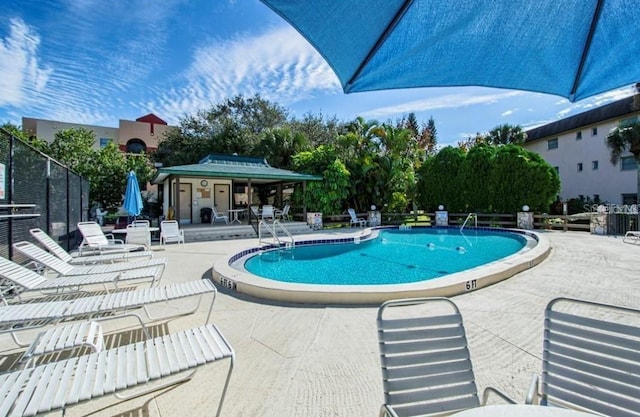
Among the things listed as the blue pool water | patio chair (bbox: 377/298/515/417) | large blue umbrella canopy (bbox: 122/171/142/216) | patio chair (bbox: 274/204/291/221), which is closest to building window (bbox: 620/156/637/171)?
the blue pool water

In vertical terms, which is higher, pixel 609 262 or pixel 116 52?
pixel 116 52

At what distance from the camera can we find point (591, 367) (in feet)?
5.76

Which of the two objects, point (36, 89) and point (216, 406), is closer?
point (216, 406)

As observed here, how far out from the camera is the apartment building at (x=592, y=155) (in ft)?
74.6

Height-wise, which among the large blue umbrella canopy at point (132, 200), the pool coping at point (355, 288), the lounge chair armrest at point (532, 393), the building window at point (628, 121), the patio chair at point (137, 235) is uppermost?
the building window at point (628, 121)

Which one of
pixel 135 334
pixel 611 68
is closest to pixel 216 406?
pixel 135 334

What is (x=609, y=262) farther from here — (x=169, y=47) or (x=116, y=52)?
(x=116, y=52)

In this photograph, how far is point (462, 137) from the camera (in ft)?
106

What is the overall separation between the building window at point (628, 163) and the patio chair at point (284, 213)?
2432 cm

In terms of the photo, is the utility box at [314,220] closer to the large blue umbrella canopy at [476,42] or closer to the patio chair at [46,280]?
the patio chair at [46,280]

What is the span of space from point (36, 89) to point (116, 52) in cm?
624

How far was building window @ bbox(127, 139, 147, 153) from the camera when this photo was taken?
1435 inches

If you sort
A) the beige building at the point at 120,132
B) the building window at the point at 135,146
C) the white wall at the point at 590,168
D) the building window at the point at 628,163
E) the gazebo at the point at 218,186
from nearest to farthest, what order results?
the gazebo at the point at 218,186 < the building window at the point at 628,163 < the white wall at the point at 590,168 < the beige building at the point at 120,132 < the building window at the point at 135,146

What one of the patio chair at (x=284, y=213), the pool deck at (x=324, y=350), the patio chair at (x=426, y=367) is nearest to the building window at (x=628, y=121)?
the pool deck at (x=324, y=350)
